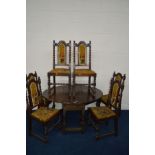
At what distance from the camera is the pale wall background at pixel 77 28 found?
4164mm

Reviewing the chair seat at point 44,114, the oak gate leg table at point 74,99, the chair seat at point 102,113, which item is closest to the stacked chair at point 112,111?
the chair seat at point 102,113

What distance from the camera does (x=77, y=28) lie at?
13.9 feet

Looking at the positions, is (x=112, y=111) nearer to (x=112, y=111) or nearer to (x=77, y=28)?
(x=112, y=111)

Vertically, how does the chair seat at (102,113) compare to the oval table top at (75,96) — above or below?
below

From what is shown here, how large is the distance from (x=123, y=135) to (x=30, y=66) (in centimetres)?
237

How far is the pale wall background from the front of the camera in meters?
4.16

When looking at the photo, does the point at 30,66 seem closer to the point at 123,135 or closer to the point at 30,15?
the point at 30,15

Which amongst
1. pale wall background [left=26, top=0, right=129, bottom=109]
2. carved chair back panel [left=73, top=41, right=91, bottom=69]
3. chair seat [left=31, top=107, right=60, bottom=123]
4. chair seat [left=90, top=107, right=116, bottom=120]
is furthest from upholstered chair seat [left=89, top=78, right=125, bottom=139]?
pale wall background [left=26, top=0, right=129, bottom=109]

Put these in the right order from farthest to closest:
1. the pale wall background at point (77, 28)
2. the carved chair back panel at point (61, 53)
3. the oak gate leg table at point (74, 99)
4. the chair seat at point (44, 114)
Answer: the pale wall background at point (77, 28)
the carved chair back panel at point (61, 53)
the oak gate leg table at point (74, 99)
the chair seat at point (44, 114)

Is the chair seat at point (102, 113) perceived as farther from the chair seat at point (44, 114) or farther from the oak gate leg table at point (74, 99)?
the chair seat at point (44, 114)

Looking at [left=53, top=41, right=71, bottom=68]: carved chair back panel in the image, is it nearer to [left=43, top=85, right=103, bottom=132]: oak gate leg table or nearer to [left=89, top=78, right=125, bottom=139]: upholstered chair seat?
[left=43, top=85, right=103, bottom=132]: oak gate leg table

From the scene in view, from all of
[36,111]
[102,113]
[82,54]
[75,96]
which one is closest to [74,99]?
[75,96]
